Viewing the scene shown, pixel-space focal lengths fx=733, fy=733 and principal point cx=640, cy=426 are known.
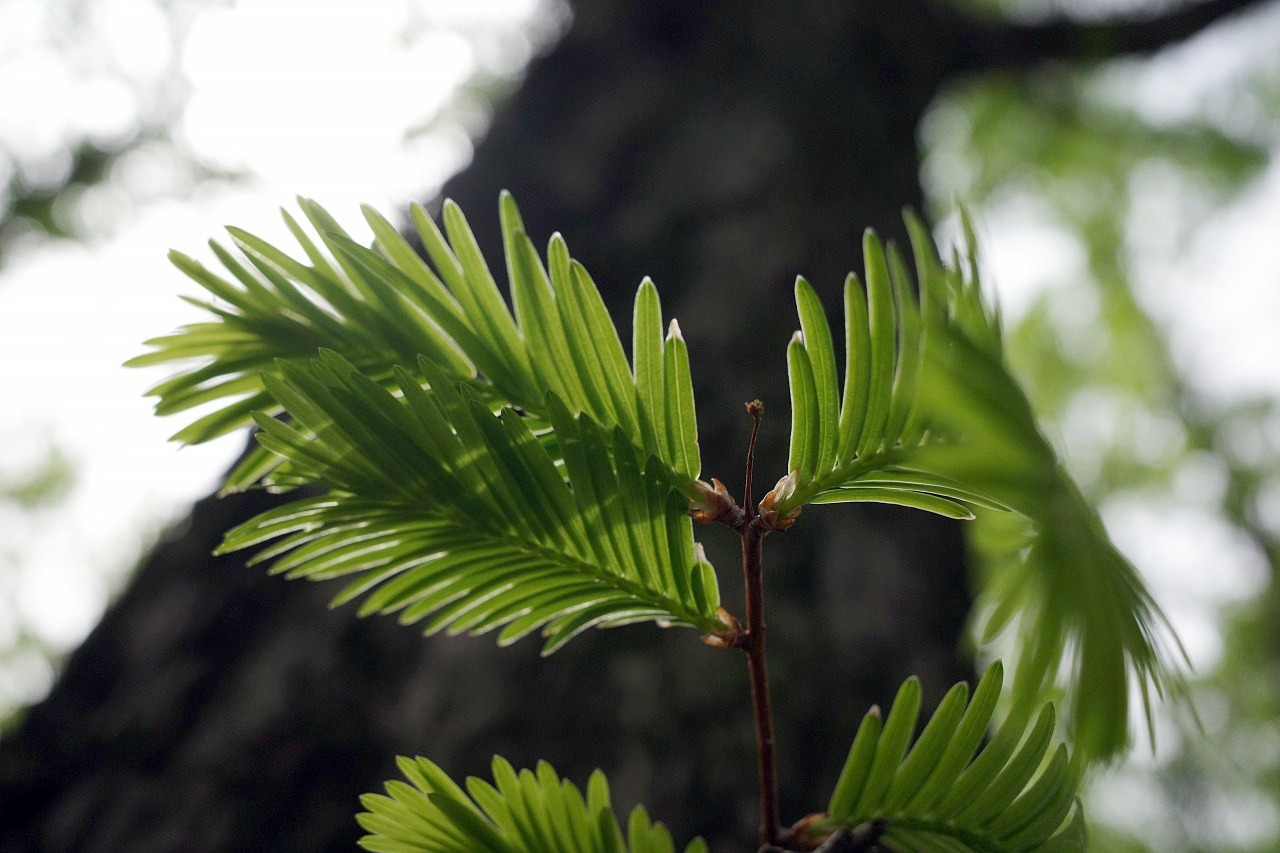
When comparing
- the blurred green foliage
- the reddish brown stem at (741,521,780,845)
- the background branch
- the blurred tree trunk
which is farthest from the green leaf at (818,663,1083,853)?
the blurred green foliage

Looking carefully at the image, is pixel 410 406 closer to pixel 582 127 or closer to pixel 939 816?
pixel 939 816

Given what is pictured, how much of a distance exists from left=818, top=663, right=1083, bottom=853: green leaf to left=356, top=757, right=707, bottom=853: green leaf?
9cm

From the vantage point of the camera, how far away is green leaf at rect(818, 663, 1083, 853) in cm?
31

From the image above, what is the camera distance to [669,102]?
170 centimetres

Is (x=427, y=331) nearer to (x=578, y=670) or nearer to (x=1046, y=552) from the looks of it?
(x=1046, y=552)

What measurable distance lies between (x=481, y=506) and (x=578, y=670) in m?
0.54

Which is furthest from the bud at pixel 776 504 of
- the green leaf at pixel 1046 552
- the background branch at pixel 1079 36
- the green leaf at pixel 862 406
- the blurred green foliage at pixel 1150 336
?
the blurred green foliage at pixel 1150 336

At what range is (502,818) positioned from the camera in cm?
31

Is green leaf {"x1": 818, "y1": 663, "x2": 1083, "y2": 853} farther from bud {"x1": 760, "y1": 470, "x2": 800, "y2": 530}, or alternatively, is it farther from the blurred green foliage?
the blurred green foliage

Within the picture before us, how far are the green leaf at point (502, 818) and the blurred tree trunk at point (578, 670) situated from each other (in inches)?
17.0

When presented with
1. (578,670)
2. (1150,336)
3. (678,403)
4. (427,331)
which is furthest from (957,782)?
(1150,336)

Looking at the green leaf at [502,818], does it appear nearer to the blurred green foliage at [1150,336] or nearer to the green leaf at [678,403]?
the green leaf at [678,403]

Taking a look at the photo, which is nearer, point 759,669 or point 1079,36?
point 759,669

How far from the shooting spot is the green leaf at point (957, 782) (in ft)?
1.03
